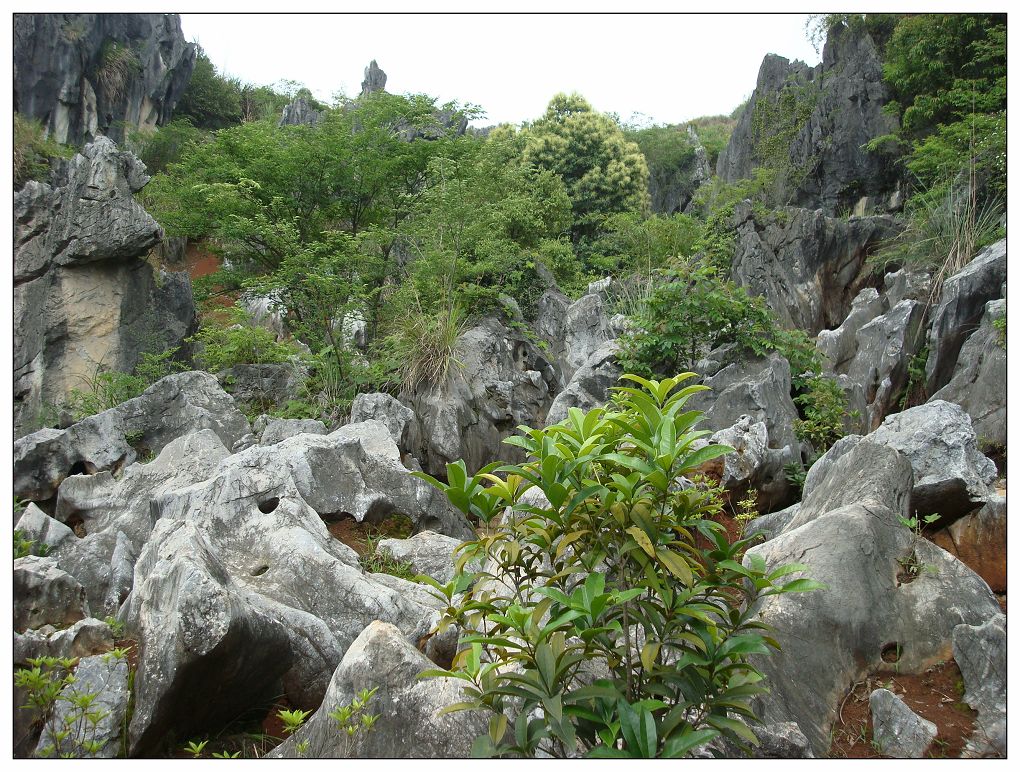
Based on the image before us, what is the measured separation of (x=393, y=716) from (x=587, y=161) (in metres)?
19.5

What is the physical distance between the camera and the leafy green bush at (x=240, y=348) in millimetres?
8703

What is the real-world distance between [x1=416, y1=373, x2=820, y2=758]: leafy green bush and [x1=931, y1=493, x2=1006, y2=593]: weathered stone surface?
91.5 inches

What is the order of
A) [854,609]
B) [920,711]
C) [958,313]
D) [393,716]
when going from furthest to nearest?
1. [958,313]
2. [854,609]
3. [920,711]
4. [393,716]

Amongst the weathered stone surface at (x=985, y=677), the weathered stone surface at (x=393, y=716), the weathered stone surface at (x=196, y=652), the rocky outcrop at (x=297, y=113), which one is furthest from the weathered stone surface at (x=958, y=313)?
the rocky outcrop at (x=297, y=113)

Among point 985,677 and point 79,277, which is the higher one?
point 79,277

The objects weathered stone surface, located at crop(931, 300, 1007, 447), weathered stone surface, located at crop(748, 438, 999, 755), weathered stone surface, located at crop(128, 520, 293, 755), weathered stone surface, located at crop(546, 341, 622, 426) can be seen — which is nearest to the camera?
weathered stone surface, located at crop(128, 520, 293, 755)

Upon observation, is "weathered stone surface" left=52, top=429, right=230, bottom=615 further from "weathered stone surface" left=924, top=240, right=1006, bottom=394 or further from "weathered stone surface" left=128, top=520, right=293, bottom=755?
"weathered stone surface" left=924, top=240, right=1006, bottom=394

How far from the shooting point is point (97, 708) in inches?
106

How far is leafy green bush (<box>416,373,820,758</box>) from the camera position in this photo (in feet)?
7.30

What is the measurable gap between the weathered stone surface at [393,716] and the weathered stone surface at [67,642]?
3.61 feet

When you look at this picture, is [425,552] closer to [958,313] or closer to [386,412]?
[386,412]

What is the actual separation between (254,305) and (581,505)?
10.5m

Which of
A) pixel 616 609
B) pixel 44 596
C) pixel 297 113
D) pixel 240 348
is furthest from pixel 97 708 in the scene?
pixel 297 113

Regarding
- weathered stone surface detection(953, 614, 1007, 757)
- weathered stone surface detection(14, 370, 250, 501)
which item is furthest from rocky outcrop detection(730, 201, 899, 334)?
weathered stone surface detection(953, 614, 1007, 757)
